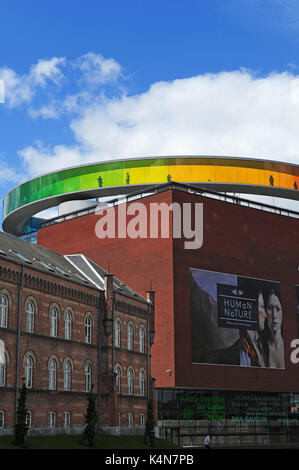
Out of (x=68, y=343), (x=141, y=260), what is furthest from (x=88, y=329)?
(x=141, y=260)

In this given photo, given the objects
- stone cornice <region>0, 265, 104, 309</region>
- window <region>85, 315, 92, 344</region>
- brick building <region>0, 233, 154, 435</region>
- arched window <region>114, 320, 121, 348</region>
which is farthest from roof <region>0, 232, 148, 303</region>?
arched window <region>114, 320, 121, 348</region>

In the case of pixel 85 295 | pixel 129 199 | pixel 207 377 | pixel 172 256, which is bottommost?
pixel 207 377

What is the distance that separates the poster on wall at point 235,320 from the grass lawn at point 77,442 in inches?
514

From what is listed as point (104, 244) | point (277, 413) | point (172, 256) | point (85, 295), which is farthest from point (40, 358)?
point (277, 413)

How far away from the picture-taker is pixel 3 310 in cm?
4575

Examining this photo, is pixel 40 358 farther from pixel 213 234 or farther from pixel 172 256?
pixel 213 234

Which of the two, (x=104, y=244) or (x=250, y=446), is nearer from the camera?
(x=250, y=446)

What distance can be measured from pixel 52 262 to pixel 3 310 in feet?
39.4

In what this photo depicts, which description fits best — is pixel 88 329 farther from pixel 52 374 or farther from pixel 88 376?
pixel 52 374

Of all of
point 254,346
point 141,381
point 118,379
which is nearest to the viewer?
point 118,379

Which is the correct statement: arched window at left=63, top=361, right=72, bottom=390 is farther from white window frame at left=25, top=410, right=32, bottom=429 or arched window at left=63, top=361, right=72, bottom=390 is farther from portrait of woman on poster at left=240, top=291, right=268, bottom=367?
portrait of woman on poster at left=240, top=291, right=268, bottom=367

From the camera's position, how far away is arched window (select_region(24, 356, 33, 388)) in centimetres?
4716

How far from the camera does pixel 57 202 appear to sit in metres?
87.4
